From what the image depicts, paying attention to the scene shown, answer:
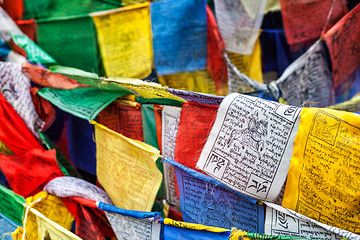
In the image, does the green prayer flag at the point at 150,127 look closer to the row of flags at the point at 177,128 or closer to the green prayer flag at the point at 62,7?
the row of flags at the point at 177,128

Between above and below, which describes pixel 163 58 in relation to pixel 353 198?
above

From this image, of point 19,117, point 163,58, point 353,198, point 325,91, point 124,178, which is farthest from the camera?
point 163,58

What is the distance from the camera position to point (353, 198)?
2.92 feet

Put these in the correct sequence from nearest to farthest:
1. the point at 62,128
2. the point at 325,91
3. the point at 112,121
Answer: the point at 112,121, the point at 62,128, the point at 325,91

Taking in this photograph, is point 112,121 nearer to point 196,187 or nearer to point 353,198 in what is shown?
point 196,187

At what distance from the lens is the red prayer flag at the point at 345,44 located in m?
1.75

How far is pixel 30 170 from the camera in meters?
1.55

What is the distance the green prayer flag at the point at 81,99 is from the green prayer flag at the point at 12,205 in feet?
1.36

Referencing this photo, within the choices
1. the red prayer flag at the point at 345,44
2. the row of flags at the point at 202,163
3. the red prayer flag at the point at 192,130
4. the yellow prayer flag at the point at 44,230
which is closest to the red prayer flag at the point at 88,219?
the row of flags at the point at 202,163

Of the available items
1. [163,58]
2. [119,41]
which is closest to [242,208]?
[163,58]

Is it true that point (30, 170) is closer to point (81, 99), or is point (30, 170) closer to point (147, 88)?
point (81, 99)

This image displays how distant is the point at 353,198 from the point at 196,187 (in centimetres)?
48

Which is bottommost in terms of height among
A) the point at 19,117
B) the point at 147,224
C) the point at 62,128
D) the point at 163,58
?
the point at 147,224

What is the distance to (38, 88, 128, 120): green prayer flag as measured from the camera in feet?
4.68
